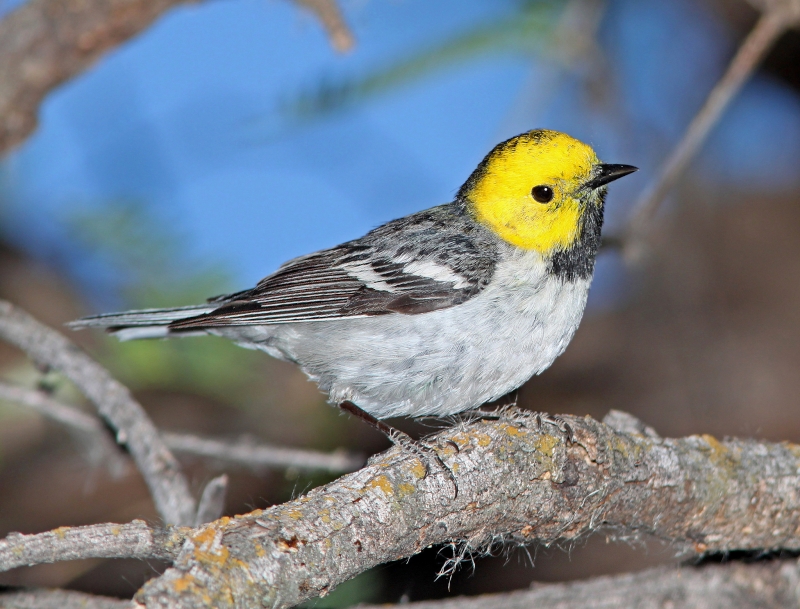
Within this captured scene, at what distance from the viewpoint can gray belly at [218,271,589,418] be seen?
11.3ft

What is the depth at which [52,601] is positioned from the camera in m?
2.80

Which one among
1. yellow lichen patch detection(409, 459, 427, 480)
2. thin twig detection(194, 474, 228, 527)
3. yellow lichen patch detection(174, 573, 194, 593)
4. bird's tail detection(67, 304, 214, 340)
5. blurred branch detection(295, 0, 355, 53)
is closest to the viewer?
yellow lichen patch detection(174, 573, 194, 593)

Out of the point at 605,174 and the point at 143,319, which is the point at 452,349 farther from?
the point at 143,319

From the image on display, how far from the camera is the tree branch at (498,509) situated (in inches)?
83.4

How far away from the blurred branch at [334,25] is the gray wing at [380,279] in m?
1.21

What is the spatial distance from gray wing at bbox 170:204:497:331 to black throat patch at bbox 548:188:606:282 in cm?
32

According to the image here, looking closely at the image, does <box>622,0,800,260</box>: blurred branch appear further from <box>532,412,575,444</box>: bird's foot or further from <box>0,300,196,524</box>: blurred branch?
<box>0,300,196,524</box>: blurred branch

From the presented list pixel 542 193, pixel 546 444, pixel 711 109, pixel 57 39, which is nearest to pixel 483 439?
pixel 546 444

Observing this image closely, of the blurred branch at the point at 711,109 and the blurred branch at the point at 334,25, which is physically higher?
the blurred branch at the point at 334,25

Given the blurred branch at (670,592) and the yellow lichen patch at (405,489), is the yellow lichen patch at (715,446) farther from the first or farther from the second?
the yellow lichen patch at (405,489)

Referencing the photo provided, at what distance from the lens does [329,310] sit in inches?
150

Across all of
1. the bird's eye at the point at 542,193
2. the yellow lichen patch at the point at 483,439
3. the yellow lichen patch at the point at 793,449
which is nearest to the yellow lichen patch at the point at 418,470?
the yellow lichen patch at the point at 483,439

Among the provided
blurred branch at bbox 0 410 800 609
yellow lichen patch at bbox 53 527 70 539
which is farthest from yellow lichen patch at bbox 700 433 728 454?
yellow lichen patch at bbox 53 527 70 539

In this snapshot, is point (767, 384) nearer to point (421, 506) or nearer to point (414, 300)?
point (414, 300)
